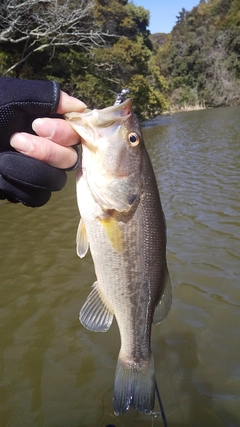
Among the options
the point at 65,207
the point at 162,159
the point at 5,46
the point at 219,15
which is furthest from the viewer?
the point at 219,15

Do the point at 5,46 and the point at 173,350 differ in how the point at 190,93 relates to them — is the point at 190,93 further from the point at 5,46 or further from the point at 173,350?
the point at 173,350

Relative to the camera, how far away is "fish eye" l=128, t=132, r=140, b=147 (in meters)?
2.09

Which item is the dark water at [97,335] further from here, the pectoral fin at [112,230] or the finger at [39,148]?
the finger at [39,148]

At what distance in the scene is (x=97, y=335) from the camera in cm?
394

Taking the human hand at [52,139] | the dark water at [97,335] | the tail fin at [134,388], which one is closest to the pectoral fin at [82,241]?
the human hand at [52,139]

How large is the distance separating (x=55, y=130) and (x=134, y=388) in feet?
4.92

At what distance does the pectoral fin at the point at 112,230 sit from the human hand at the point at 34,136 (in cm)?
35

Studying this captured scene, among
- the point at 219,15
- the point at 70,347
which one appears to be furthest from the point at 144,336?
the point at 219,15

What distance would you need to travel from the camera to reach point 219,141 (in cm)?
1644

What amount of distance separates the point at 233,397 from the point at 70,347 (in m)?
1.64

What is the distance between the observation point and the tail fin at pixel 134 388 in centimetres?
200

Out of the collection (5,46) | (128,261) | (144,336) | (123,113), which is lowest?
(144,336)

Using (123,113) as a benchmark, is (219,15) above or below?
above

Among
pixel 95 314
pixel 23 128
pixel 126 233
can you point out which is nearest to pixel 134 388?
pixel 95 314
